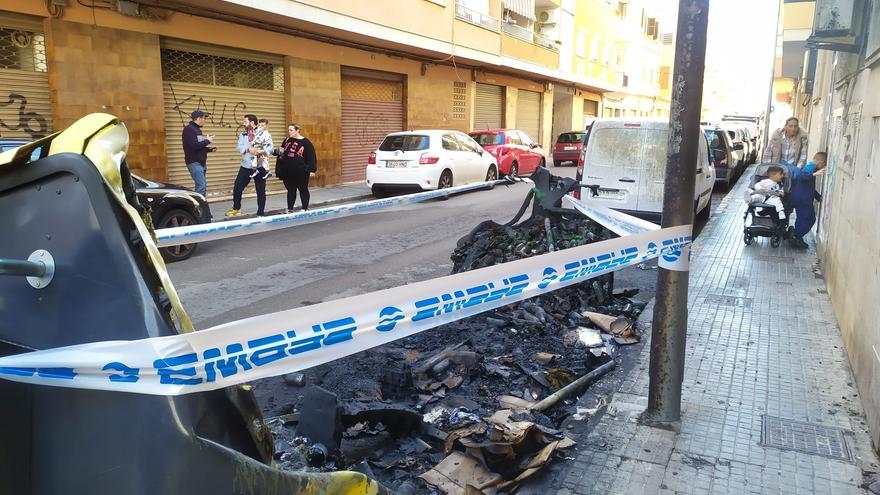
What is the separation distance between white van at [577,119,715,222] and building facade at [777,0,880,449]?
2.24 meters

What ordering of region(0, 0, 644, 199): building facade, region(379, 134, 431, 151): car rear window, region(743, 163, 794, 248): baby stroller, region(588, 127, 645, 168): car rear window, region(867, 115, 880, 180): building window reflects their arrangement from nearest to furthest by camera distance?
region(867, 115, 880, 180): building window < region(743, 163, 794, 248): baby stroller < region(588, 127, 645, 168): car rear window < region(0, 0, 644, 199): building facade < region(379, 134, 431, 151): car rear window

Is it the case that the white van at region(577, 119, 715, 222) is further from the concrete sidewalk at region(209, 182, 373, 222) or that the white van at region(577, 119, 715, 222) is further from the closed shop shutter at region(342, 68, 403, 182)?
the closed shop shutter at region(342, 68, 403, 182)

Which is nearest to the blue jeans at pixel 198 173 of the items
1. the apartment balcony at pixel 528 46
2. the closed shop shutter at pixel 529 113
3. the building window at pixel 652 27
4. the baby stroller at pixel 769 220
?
the baby stroller at pixel 769 220

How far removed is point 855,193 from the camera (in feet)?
18.4

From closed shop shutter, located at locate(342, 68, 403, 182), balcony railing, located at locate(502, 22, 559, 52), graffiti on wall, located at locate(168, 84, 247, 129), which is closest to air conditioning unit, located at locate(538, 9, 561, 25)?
balcony railing, located at locate(502, 22, 559, 52)

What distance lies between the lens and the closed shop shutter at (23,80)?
11.0 metres

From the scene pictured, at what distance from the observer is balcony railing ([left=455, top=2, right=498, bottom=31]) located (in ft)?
70.7

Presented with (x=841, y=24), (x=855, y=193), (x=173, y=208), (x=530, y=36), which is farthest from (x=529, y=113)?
(x=855, y=193)

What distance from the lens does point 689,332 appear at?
19.0ft

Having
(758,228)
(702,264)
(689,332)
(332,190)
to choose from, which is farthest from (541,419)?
(332,190)

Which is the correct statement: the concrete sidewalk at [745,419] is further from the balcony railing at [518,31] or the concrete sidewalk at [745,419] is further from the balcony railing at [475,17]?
the balcony railing at [518,31]

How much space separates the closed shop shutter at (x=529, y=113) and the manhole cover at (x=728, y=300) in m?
23.0

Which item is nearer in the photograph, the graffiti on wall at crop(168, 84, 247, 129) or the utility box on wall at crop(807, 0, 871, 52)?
the utility box on wall at crop(807, 0, 871, 52)

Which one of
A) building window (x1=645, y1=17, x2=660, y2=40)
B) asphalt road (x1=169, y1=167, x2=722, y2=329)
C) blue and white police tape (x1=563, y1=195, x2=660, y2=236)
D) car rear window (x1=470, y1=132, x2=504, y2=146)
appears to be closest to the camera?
blue and white police tape (x1=563, y1=195, x2=660, y2=236)
